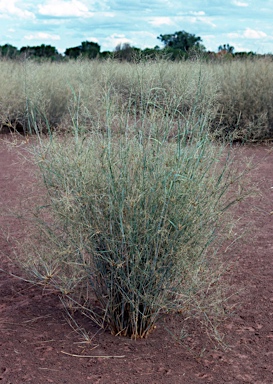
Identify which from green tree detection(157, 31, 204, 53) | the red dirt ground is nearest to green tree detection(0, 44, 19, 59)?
green tree detection(157, 31, 204, 53)

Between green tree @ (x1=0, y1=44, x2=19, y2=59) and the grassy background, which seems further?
green tree @ (x1=0, y1=44, x2=19, y2=59)

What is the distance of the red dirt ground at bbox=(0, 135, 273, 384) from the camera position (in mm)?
3500

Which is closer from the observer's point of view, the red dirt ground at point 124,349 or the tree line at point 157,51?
the red dirt ground at point 124,349

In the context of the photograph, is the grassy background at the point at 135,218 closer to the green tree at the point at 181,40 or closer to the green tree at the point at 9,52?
the green tree at the point at 181,40

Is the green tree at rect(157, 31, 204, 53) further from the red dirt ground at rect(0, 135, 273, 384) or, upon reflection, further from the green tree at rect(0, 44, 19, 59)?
the green tree at rect(0, 44, 19, 59)

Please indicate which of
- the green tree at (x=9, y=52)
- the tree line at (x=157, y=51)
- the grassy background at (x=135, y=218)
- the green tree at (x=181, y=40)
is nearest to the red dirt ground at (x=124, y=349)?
the grassy background at (x=135, y=218)

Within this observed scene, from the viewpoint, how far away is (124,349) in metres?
3.79

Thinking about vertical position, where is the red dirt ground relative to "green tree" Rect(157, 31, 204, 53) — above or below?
below

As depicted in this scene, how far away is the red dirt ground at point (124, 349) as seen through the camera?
3.50 metres

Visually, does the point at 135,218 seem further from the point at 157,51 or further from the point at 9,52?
the point at 9,52

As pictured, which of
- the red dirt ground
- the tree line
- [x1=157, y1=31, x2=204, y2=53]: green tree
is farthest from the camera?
[x1=157, y1=31, x2=204, y2=53]: green tree

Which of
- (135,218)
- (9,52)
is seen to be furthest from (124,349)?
(9,52)

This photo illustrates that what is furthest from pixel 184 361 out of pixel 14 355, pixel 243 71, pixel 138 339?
pixel 243 71

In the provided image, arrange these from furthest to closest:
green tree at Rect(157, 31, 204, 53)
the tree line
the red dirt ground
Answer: green tree at Rect(157, 31, 204, 53)
the tree line
the red dirt ground
